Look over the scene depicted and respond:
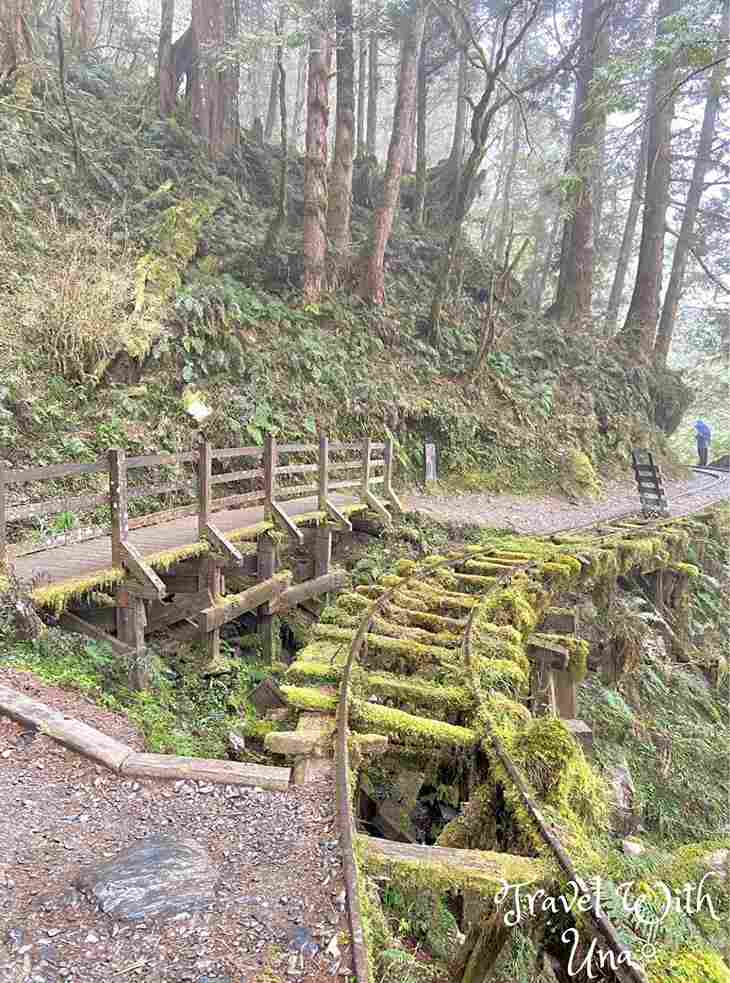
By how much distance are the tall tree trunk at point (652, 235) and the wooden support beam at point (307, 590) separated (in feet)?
59.5

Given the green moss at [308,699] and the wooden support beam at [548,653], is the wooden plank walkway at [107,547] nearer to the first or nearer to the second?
the green moss at [308,699]

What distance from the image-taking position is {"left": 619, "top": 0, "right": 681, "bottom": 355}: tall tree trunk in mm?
21547

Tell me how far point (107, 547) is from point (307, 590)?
Answer: 10.3ft

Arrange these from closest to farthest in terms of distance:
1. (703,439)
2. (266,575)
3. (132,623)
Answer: (132,623), (266,575), (703,439)

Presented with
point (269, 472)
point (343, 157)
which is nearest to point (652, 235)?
point (343, 157)

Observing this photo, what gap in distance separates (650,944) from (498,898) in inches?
26.0

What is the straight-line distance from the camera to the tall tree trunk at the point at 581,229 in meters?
20.1

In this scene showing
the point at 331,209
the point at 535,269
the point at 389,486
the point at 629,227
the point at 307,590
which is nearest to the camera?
the point at 307,590

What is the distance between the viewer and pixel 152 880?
9.70ft

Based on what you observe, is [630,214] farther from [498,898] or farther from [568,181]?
[498,898]

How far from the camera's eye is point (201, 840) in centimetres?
334

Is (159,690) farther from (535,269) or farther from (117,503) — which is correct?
(535,269)

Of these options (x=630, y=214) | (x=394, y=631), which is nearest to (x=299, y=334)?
(x=394, y=631)

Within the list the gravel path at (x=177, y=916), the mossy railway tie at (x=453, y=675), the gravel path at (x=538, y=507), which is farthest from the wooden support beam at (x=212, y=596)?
the gravel path at (x=538, y=507)
